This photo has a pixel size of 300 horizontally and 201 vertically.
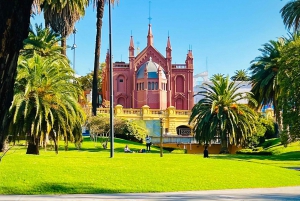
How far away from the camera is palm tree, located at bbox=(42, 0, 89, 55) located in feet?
114

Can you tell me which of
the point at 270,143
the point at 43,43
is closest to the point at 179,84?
the point at 270,143

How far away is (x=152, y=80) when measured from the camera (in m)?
67.4

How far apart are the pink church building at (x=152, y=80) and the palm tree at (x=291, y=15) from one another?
35237 mm

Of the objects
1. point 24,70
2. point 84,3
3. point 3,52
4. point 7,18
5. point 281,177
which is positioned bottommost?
point 281,177

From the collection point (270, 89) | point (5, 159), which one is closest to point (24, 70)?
point (5, 159)

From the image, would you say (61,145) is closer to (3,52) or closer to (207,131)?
(207,131)

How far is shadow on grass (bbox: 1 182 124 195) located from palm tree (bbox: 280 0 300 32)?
2363cm

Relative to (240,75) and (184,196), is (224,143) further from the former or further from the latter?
(240,75)

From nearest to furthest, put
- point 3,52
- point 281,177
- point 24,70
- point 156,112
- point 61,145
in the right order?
point 3,52
point 281,177
point 24,70
point 61,145
point 156,112

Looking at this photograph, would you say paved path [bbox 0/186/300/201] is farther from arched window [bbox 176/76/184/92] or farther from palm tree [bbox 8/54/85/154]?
arched window [bbox 176/76/184/92]

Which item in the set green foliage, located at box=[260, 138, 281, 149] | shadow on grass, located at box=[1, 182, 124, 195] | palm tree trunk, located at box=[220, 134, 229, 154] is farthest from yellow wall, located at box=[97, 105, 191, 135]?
shadow on grass, located at box=[1, 182, 124, 195]

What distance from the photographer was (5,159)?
1581 centimetres

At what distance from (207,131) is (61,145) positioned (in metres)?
13.0

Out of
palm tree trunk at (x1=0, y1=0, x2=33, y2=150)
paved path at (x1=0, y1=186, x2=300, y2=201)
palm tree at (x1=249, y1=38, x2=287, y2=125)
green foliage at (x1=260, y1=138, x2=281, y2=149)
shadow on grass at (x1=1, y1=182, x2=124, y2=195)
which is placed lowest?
paved path at (x1=0, y1=186, x2=300, y2=201)
